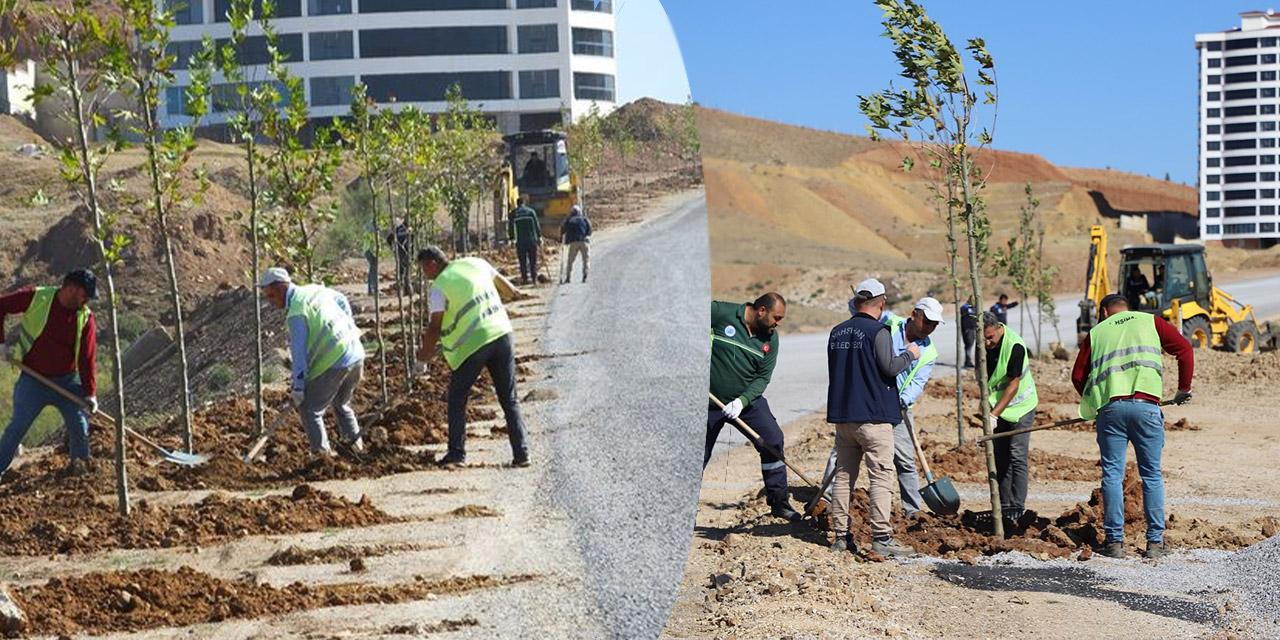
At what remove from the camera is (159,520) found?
271 cm

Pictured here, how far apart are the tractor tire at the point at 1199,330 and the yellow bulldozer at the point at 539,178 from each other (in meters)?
20.9

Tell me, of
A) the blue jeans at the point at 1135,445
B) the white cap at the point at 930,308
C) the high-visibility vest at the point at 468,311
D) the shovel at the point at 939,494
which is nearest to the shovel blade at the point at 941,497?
the shovel at the point at 939,494

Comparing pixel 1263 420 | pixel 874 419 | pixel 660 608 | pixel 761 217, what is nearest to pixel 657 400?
pixel 660 608

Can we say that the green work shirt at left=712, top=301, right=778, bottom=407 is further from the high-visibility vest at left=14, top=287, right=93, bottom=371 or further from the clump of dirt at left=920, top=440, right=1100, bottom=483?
the clump of dirt at left=920, top=440, right=1100, bottom=483

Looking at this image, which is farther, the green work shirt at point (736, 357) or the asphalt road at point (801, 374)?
the asphalt road at point (801, 374)

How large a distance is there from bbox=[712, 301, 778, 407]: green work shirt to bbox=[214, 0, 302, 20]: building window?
1.05 meters

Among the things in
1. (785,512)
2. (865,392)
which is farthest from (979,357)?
(865,392)

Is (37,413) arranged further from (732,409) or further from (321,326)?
(732,409)

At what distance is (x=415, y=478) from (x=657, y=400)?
457 mm

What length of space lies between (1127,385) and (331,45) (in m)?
9.46

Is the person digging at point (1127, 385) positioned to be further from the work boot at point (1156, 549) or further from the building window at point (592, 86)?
the building window at point (592, 86)

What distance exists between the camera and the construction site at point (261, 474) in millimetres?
2637

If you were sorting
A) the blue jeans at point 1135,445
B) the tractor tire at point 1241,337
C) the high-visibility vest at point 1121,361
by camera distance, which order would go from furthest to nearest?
the tractor tire at point 1241,337, the blue jeans at point 1135,445, the high-visibility vest at point 1121,361

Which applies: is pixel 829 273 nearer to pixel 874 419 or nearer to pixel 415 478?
pixel 874 419
